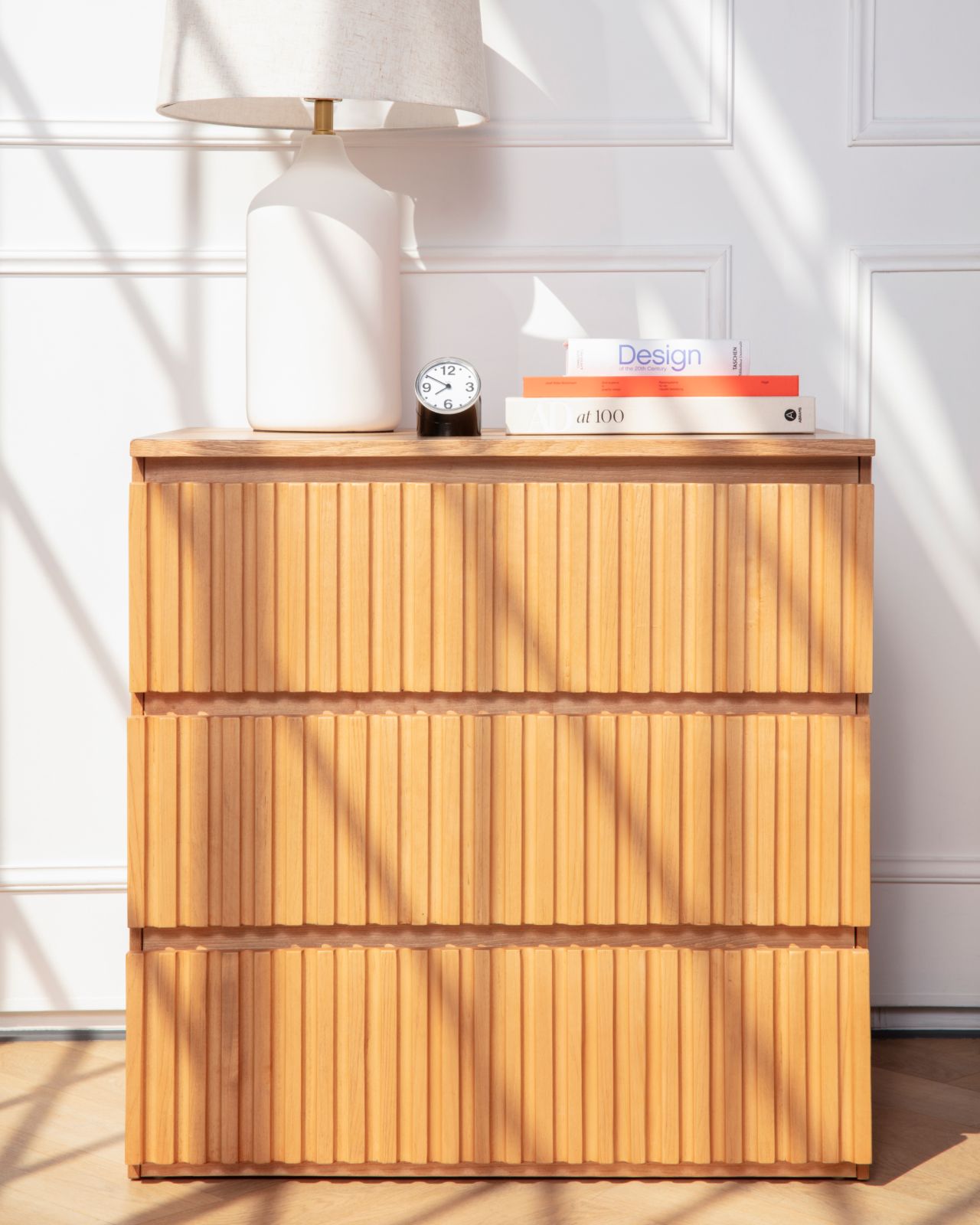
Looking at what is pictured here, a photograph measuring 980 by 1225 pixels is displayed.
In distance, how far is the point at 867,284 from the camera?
77.7 inches

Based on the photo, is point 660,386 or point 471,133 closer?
point 660,386

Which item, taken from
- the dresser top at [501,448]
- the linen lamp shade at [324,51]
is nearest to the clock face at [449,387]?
the dresser top at [501,448]

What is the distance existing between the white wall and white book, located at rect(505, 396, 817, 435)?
17.2 inches

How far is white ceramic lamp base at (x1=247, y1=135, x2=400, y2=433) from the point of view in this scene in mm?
1619

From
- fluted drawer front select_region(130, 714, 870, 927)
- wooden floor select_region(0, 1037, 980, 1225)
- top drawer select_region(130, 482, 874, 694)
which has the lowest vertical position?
wooden floor select_region(0, 1037, 980, 1225)

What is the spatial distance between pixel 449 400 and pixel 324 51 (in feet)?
1.39

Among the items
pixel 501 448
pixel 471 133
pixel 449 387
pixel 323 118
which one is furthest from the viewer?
pixel 471 133

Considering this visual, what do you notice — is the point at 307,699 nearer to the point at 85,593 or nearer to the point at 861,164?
the point at 85,593

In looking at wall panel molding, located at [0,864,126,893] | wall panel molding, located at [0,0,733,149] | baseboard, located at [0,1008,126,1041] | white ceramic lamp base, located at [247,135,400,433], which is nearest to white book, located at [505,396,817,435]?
white ceramic lamp base, located at [247,135,400,433]

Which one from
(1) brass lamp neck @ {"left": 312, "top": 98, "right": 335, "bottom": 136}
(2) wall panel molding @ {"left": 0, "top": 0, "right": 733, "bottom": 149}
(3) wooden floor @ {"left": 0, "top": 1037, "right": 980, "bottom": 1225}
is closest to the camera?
(3) wooden floor @ {"left": 0, "top": 1037, "right": 980, "bottom": 1225}

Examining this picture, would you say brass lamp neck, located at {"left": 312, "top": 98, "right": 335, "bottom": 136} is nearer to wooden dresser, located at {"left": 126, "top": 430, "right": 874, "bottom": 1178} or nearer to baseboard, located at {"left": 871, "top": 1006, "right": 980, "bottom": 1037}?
wooden dresser, located at {"left": 126, "top": 430, "right": 874, "bottom": 1178}

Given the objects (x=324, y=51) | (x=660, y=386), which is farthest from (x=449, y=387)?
(x=324, y=51)

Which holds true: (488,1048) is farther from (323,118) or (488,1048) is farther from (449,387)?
(323,118)

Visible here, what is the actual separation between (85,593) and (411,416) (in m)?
0.57
